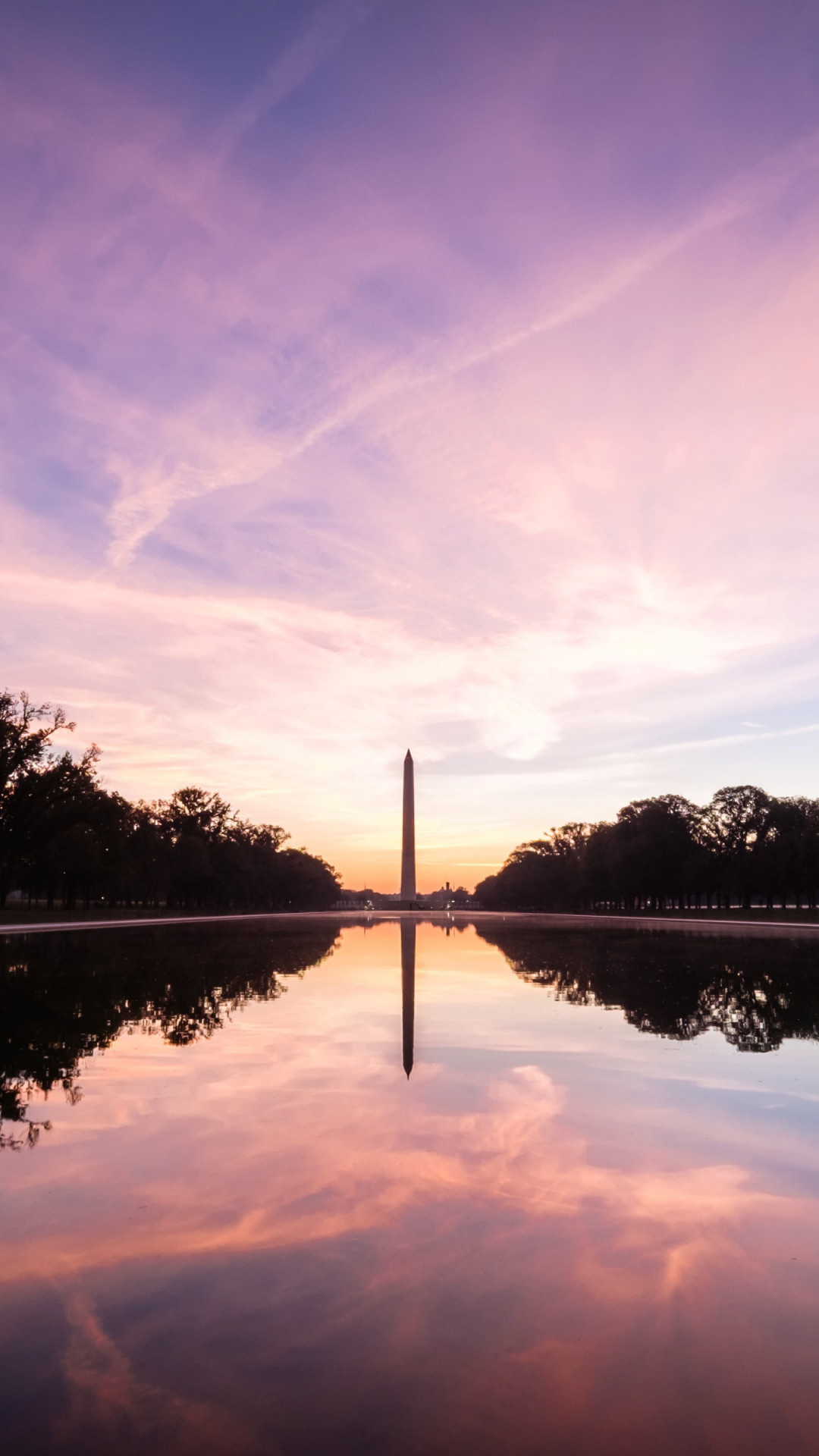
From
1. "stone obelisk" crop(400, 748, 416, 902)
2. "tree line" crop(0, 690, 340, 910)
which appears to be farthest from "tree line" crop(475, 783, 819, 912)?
"tree line" crop(0, 690, 340, 910)

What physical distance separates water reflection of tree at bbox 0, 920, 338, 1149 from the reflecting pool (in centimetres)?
14

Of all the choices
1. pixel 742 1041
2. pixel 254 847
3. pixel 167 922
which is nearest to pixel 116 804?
pixel 167 922

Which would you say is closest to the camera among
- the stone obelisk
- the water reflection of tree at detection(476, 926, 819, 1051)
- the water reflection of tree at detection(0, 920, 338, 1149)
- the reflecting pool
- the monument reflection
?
the reflecting pool

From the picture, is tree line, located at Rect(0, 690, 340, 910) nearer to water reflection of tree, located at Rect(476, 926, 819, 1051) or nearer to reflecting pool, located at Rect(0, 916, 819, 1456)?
water reflection of tree, located at Rect(476, 926, 819, 1051)

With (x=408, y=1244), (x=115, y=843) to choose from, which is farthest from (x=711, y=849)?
(x=408, y=1244)


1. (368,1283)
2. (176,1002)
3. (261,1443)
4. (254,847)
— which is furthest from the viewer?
(254,847)

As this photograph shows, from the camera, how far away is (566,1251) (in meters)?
5.52

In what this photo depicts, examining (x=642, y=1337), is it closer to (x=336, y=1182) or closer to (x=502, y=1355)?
(x=502, y=1355)

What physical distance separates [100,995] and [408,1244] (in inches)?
537

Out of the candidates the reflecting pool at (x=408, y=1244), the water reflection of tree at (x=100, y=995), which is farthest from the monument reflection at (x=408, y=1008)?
the water reflection of tree at (x=100, y=995)

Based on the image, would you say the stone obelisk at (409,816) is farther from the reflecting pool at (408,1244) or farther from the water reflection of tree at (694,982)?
the reflecting pool at (408,1244)

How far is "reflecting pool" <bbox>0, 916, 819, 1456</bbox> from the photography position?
13.0ft

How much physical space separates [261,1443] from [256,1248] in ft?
6.23

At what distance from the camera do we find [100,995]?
17.9m
